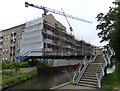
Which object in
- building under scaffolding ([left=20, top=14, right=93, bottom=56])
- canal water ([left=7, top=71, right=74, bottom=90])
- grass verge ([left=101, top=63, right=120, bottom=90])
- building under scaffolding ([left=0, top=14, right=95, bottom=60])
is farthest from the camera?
building under scaffolding ([left=0, top=14, right=95, bottom=60])

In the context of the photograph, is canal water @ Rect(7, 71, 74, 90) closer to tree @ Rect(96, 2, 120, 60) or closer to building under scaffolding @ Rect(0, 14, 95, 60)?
tree @ Rect(96, 2, 120, 60)

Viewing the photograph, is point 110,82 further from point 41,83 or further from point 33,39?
point 33,39

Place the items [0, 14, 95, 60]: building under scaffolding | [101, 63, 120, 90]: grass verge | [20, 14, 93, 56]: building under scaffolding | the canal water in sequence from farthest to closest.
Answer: [0, 14, 95, 60]: building under scaffolding
[20, 14, 93, 56]: building under scaffolding
the canal water
[101, 63, 120, 90]: grass verge

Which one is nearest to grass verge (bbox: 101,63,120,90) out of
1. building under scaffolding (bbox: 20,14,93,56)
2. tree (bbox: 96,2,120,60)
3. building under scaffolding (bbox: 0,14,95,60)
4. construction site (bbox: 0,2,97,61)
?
tree (bbox: 96,2,120,60)

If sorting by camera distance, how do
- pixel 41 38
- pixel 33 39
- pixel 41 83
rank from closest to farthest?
pixel 41 83, pixel 41 38, pixel 33 39

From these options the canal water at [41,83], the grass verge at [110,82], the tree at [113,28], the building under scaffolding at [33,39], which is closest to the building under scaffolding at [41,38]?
the building under scaffolding at [33,39]

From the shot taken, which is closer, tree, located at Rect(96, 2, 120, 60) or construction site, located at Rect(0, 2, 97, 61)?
tree, located at Rect(96, 2, 120, 60)

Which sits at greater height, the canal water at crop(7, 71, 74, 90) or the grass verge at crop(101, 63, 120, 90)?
the grass verge at crop(101, 63, 120, 90)

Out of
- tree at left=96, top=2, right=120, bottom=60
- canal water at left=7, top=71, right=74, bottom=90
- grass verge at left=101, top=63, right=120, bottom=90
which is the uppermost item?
tree at left=96, top=2, right=120, bottom=60

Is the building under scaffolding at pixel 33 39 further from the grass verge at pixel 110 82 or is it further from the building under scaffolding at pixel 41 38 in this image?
the grass verge at pixel 110 82

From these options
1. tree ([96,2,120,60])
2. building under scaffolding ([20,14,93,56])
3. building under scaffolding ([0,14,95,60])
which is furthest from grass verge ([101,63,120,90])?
building under scaffolding ([20,14,93,56])

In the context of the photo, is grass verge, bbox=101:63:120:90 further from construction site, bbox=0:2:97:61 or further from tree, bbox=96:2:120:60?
construction site, bbox=0:2:97:61

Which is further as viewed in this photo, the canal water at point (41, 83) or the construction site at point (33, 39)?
the construction site at point (33, 39)

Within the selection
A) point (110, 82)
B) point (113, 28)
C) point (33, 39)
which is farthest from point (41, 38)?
point (110, 82)
